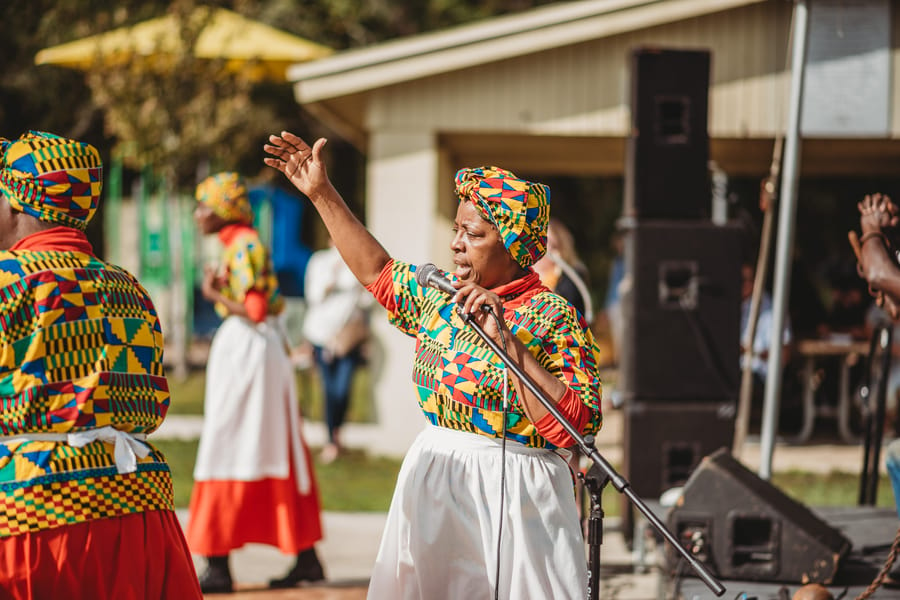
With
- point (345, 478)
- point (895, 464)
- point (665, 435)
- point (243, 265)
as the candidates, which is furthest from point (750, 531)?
point (345, 478)

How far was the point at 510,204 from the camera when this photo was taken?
3520mm

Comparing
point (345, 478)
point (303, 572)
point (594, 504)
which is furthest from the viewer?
point (345, 478)

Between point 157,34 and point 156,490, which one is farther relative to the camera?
point 157,34

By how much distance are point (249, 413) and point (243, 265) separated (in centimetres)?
79

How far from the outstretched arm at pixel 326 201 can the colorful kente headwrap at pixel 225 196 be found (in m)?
2.77

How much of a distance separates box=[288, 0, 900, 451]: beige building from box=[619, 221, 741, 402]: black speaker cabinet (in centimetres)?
349

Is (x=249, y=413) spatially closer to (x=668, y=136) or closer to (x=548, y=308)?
(x=668, y=136)

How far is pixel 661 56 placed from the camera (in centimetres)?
725

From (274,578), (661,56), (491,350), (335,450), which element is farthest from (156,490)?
(335,450)

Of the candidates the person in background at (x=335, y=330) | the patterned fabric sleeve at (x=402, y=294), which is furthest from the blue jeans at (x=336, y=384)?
the patterned fabric sleeve at (x=402, y=294)

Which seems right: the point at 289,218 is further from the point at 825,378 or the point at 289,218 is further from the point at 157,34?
the point at 825,378

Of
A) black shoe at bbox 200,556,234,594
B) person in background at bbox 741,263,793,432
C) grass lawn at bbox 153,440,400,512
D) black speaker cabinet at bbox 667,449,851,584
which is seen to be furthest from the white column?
black speaker cabinet at bbox 667,449,851,584

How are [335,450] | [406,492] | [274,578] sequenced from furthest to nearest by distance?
[335,450]
[274,578]
[406,492]

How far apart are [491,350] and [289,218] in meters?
17.3
